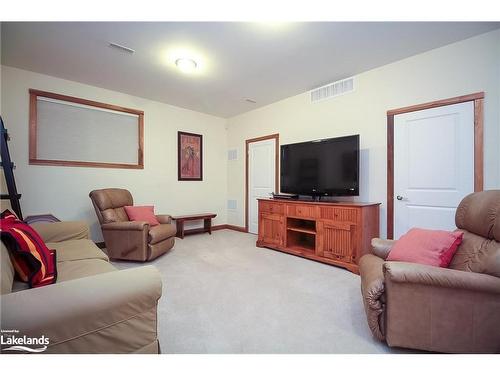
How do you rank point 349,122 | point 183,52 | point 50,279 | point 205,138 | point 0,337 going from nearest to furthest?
point 0,337 → point 50,279 → point 183,52 → point 349,122 → point 205,138

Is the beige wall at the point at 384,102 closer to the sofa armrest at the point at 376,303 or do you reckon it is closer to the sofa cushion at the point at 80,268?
the sofa armrest at the point at 376,303

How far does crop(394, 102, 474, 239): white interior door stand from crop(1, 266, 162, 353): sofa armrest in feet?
9.63

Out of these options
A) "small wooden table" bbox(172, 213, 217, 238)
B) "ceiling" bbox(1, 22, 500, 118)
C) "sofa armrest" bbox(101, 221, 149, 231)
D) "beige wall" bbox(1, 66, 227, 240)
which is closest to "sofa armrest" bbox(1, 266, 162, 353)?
"sofa armrest" bbox(101, 221, 149, 231)

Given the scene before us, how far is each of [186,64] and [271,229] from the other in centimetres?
265

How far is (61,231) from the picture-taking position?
7.48 feet

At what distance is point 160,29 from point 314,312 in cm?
294

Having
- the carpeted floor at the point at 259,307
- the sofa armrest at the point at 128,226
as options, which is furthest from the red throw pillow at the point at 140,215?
the carpeted floor at the point at 259,307

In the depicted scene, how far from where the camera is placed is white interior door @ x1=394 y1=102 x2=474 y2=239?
238 centimetres

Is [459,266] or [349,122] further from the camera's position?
[349,122]

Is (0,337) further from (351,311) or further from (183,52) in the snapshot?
(183,52)

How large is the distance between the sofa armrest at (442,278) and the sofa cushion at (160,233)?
2.63m
